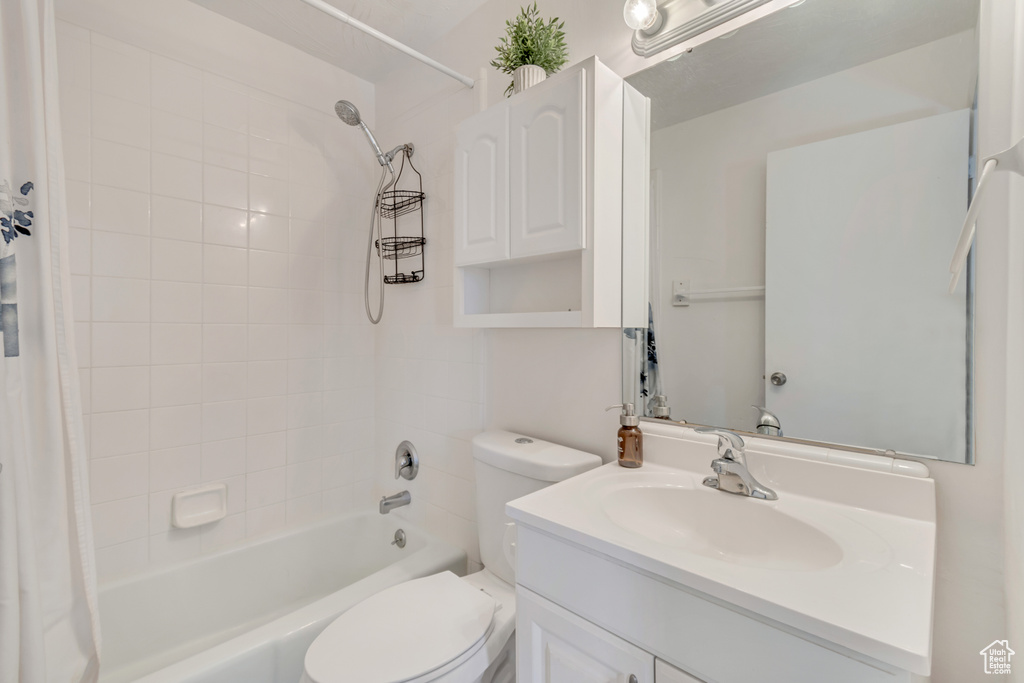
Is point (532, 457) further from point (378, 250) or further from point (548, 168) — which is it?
point (378, 250)

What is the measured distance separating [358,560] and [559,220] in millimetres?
1670

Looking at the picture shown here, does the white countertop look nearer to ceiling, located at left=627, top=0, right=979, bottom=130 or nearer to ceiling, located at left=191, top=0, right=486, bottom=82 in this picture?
ceiling, located at left=627, top=0, right=979, bottom=130

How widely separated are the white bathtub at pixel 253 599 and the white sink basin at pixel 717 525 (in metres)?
0.86

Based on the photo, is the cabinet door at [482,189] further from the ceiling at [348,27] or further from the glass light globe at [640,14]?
the ceiling at [348,27]

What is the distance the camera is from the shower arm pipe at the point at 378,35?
3.97ft

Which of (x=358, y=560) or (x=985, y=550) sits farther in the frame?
(x=358, y=560)

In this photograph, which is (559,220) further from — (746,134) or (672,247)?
(746,134)

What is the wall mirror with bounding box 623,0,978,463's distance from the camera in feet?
2.66

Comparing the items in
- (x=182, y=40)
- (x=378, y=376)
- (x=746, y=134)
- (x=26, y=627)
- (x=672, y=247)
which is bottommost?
(x=26, y=627)

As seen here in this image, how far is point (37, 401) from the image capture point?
34.7 inches

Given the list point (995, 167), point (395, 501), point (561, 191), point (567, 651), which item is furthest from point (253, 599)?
point (995, 167)

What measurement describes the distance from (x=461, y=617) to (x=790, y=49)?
1.50 metres

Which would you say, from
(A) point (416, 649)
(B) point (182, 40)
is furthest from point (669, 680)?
(B) point (182, 40)

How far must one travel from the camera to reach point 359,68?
2.02 meters
